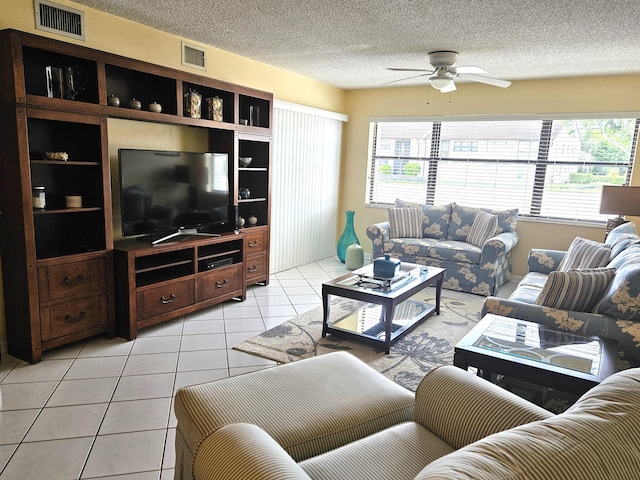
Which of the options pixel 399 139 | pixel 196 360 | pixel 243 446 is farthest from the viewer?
pixel 399 139

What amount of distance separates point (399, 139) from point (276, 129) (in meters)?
1.98

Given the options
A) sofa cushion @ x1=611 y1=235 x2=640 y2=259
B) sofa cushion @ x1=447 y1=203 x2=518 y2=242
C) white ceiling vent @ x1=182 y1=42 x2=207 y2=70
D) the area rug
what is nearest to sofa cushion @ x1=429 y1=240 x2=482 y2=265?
sofa cushion @ x1=447 y1=203 x2=518 y2=242

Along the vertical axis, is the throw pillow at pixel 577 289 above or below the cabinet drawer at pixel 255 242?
above

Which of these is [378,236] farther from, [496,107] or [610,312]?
[610,312]

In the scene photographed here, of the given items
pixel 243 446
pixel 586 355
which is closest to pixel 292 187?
pixel 586 355

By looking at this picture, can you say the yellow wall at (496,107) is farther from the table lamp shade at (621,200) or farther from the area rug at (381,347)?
the area rug at (381,347)

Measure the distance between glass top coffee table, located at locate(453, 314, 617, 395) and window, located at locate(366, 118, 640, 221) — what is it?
3.37 meters

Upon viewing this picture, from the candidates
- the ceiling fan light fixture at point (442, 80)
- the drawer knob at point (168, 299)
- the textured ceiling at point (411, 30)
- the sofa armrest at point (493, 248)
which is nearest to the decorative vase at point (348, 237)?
the sofa armrest at point (493, 248)

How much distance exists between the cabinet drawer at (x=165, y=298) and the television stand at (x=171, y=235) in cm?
39

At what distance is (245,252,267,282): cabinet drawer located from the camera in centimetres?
463

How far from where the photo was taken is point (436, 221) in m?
5.67

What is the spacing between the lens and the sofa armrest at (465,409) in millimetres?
1431

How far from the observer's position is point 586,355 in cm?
223

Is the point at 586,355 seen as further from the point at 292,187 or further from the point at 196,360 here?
the point at 292,187
